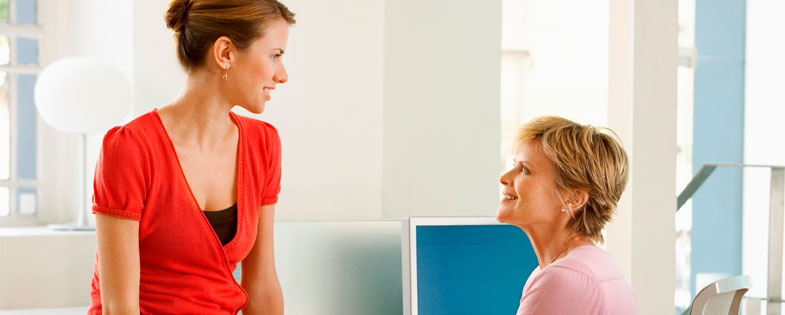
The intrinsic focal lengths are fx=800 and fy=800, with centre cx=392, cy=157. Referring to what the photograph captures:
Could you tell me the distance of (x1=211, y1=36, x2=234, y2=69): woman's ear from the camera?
4.96 feet

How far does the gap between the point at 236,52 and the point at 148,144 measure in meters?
0.24

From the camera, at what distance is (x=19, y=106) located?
295 cm

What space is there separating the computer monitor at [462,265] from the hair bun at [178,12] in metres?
0.79

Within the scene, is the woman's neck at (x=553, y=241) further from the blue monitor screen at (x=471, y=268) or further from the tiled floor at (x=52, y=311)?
the tiled floor at (x=52, y=311)

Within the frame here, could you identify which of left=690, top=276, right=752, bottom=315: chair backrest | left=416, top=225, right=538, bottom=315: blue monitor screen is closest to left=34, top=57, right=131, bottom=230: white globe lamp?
left=416, top=225, right=538, bottom=315: blue monitor screen

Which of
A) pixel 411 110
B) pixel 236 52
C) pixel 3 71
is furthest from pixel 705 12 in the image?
pixel 236 52

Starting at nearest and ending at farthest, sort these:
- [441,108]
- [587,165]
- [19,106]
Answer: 1. [587,165]
2. [441,108]
3. [19,106]

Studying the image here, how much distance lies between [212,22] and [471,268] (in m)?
1.01

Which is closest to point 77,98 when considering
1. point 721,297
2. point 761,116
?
point 721,297

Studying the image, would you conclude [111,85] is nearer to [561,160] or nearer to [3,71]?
[3,71]

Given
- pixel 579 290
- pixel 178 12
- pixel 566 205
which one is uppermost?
pixel 178 12

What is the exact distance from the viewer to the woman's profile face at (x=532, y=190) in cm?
154

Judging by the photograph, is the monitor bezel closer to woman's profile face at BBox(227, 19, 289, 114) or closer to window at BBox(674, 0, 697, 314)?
woman's profile face at BBox(227, 19, 289, 114)

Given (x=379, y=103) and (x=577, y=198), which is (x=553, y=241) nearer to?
(x=577, y=198)
